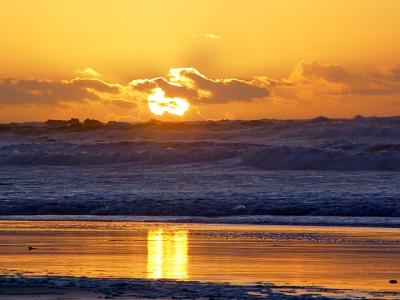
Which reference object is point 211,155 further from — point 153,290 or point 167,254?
point 153,290

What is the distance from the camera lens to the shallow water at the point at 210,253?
12578 millimetres

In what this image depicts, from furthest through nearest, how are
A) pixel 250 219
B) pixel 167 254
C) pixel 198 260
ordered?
1. pixel 250 219
2. pixel 167 254
3. pixel 198 260

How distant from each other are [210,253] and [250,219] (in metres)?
7.03

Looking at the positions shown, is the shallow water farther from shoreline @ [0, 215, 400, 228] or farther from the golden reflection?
shoreline @ [0, 215, 400, 228]

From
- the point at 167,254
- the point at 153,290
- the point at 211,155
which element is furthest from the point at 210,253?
the point at 211,155

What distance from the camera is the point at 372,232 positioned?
19.0 m

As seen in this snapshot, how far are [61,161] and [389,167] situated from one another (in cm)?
1851

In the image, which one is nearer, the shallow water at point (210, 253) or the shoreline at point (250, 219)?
the shallow water at point (210, 253)

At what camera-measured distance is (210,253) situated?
15133mm

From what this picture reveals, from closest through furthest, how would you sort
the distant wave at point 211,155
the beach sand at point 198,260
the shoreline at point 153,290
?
the shoreline at point 153,290
the beach sand at point 198,260
the distant wave at point 211,155

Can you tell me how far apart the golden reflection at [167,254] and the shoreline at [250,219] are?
2720mm

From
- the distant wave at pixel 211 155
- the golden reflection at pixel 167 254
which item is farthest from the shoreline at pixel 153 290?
the distant wave at pixel 211 155

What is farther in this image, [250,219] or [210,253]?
[250,219]

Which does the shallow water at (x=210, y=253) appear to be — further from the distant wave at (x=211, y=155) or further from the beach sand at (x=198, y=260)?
the distant wave at (x=211, y=155)
